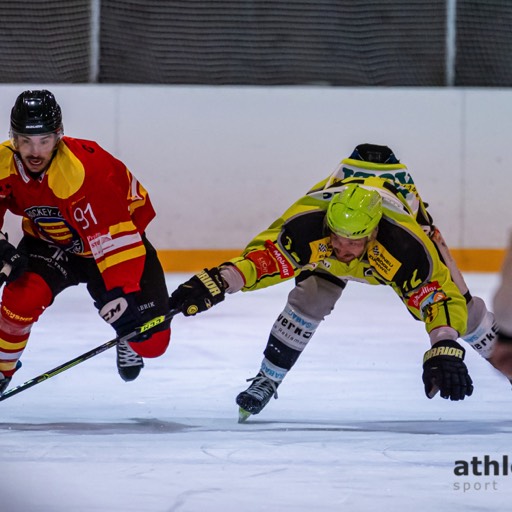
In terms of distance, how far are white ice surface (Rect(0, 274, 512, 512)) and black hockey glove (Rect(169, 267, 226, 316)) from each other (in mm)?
387

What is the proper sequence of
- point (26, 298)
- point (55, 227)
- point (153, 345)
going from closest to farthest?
point (26, 298) → point (55, 227) → point (153, 345)

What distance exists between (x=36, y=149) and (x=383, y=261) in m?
1.17

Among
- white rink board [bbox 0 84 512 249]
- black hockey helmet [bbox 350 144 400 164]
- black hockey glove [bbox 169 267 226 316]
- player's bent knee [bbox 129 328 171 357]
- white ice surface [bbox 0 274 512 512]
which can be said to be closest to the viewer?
white ice surface [bbox 0 274 512 512]

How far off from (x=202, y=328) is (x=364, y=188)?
6.75 feet

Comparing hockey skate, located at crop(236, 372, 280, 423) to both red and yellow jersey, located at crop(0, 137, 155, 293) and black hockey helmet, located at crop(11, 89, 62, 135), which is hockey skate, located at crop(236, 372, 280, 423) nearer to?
red and yellow jersey, located at crop(0, 137, 155, 293)

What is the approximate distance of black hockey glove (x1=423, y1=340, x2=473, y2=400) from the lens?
3.27m

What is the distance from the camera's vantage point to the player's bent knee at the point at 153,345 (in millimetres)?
4078

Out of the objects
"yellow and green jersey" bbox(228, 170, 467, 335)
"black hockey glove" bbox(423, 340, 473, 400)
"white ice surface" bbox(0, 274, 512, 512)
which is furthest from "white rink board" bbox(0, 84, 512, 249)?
"black hockey glove" bbox(423, 340, 473, 400)

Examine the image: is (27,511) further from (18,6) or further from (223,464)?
(18,6)

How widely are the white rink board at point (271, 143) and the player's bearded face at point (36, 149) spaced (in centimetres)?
364

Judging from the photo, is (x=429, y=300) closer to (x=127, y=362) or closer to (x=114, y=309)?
(x=114, y=309)

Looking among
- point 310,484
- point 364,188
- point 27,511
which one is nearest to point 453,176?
point 364,188

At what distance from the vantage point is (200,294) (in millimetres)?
3529

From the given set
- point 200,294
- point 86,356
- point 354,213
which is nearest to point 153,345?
point 86,356
